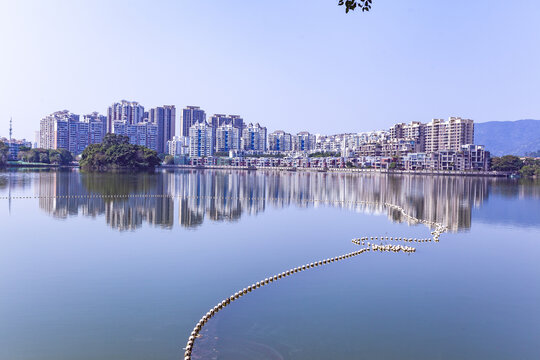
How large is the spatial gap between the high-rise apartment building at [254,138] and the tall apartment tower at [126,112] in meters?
32.0

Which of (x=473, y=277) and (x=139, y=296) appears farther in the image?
(x=473, y=277)

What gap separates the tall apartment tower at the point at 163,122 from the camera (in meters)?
152

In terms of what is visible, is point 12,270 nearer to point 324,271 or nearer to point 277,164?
point 324,271

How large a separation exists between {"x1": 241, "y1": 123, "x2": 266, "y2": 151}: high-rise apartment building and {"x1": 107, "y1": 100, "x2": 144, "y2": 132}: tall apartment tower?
1259 inches

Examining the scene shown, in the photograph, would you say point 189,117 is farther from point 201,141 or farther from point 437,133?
point 437,133

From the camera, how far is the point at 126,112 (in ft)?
479

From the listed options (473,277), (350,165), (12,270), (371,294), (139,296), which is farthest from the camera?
(350,165)

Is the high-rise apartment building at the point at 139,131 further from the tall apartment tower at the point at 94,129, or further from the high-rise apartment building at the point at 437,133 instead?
the high-rise apartment building at the point at 437,133

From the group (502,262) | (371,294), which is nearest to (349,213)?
(502,262)

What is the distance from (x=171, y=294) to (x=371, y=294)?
3.70 meters

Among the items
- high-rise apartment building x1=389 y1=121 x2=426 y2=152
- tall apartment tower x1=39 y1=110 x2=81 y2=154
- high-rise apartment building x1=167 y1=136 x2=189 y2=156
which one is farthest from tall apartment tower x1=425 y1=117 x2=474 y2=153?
tall apartment tower x1=39 y1=110 x2=81 y2=154

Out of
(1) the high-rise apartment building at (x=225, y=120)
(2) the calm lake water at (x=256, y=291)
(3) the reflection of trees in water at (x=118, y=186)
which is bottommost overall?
(2) the calm lake water at (x=256, y=291)

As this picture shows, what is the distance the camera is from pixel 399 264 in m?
12.1

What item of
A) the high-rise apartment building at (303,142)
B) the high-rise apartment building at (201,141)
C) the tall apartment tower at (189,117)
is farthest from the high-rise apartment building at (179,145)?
the high-rise apartment building at (303,142)
